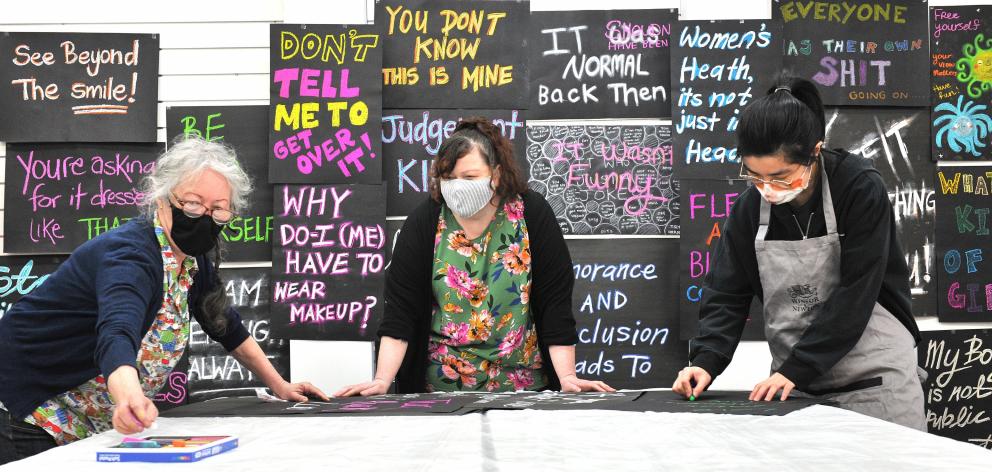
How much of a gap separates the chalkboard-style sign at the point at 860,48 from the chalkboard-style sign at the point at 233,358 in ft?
8.75

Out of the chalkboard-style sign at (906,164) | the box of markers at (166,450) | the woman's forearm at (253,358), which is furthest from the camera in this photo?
the chalkboard-style sign at (906,164)

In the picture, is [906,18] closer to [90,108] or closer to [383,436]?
[383,436]

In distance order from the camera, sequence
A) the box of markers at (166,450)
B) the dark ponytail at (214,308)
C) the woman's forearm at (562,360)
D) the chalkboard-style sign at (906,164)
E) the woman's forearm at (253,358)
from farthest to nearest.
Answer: the chalkboard-style sign at (906,164)
the woman's forearm at (562,360)
the woman's forearm at (253,358)
the dark ponytail at (214,308)
the box of markers at (166,450)

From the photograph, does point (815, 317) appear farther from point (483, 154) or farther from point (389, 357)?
point (389, 357)

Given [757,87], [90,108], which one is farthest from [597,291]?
[90,108]

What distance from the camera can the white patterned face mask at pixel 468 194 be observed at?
2508mm

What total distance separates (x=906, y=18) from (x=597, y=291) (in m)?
1.90

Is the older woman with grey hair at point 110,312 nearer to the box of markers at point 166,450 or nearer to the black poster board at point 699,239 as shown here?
the box of markers at point 166,450

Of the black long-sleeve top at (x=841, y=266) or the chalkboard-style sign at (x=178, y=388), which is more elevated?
the black long-sleeve top at (x=841, y=266)

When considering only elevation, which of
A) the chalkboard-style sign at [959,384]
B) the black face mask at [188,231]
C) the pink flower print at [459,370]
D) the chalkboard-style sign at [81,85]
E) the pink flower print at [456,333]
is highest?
the chalkboard-style sign at [81,85]

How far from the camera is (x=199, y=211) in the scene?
2.05m

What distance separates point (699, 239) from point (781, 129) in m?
1.81

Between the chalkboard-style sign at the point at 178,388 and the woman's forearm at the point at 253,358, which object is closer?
the woman's forearm at the point at 253,358

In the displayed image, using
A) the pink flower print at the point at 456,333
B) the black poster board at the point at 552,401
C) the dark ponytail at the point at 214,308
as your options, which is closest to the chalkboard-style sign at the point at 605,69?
the pink flower print at the point at 456,333
